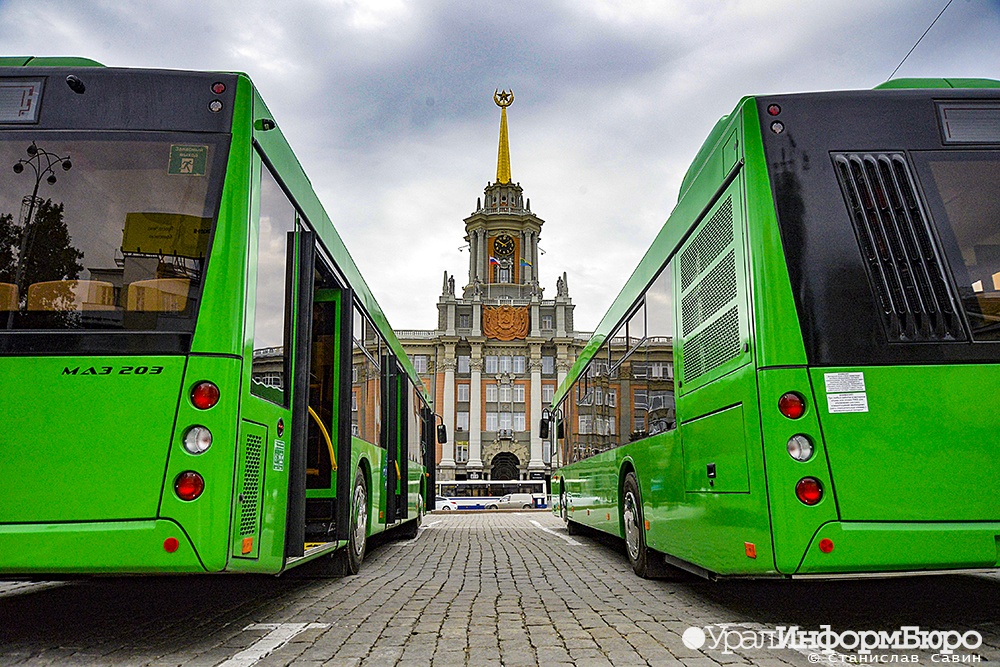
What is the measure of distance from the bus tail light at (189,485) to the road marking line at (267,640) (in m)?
0.90

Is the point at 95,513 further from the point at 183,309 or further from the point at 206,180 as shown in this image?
the point at 206,180

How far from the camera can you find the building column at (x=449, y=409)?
73.6 m

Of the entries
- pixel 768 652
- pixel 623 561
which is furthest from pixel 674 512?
pixel 623 561

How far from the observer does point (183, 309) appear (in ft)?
16.7

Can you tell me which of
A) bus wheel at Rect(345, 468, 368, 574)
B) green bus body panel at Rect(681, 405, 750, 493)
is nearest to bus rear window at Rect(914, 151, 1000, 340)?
green bus body panel at Rect(681, 405, 750, 493)

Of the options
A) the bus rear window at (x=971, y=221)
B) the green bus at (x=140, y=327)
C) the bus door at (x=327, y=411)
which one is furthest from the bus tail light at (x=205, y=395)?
the bus rear window at (x=971, y=221)

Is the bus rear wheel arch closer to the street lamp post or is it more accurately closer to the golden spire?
the street lamp post

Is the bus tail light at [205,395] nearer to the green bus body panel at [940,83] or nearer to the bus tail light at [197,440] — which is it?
the bus tail light at [197,440]

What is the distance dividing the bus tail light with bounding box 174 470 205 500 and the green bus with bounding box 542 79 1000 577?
3.13 metres

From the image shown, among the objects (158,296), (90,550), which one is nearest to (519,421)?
(158,296)

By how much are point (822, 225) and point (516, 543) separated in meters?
10.9

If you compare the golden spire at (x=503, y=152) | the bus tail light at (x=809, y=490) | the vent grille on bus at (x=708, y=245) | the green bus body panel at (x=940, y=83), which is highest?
the golden spire at (x=503, y=152)

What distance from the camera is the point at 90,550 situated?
187 inches

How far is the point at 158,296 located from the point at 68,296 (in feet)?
1.67
